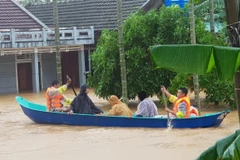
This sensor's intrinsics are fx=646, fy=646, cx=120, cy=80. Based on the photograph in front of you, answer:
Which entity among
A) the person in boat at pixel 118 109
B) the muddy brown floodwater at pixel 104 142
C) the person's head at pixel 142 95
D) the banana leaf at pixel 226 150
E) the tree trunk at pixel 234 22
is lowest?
the muddy brown floodwater at pixel 104 142

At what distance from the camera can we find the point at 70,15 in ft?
105

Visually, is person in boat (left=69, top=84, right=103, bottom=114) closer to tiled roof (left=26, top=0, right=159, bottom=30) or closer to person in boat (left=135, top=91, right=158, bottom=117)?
person in boat (left=135, top=91, right=158, bottom=117)

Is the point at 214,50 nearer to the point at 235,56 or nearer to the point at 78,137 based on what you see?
the point at 235,56

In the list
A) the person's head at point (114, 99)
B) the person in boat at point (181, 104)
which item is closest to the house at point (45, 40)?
the person's head at point (114, 99)

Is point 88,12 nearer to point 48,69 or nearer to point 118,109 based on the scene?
point 48,69

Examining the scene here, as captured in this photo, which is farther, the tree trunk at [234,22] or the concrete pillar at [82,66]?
the concrete pillar at [82,66]

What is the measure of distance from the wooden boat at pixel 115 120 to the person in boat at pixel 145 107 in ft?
0.74

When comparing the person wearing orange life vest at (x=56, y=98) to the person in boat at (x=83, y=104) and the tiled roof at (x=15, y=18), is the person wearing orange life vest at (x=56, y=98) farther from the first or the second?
Result: the tiled roof at (x=15, y=18)

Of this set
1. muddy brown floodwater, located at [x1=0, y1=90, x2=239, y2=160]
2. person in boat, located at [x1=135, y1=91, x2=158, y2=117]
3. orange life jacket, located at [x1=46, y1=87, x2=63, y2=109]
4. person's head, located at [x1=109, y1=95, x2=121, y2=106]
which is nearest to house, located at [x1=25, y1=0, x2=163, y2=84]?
orange life jacket, located at [x1=46, y1=87, x2=63, y2=109]

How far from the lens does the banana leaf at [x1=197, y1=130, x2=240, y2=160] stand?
3715mm

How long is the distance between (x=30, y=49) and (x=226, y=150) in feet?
79.2

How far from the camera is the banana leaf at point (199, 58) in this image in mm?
4034

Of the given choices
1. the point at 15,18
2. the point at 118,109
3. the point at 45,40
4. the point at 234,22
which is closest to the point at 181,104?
the point at 118,109

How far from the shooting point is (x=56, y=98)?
53.0 feet
